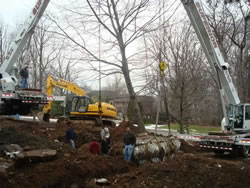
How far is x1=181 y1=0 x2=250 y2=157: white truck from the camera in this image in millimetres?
11750

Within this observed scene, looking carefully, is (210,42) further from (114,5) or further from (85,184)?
(85,184)

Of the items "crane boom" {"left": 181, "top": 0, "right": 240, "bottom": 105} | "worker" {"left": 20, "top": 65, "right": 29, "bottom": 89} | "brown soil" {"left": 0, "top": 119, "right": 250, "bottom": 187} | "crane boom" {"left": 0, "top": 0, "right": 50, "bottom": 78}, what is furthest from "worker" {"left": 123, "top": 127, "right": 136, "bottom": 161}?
"crane boom" {"left": 0, "top": 0, "right": 50, "bottom": 78}

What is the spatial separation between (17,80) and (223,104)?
33.4 ft

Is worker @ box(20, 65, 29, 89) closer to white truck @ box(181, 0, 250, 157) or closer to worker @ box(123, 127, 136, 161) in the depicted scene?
worker @ box(123, 127, 136, 161)

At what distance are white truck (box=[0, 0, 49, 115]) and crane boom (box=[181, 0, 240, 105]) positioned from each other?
7.34 metres

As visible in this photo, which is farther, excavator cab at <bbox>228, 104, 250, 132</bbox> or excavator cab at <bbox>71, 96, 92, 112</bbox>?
excavator cab at <bbox>71, 96, 92, 112</bbox>

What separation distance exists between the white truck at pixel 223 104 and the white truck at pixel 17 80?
7.43 metres

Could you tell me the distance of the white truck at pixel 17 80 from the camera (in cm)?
1236

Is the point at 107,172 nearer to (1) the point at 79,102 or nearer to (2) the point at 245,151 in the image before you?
(2) the point at 245,151

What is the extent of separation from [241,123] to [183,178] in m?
6.52

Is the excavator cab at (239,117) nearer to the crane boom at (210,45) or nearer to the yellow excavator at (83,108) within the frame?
the crane boom at (210,45)

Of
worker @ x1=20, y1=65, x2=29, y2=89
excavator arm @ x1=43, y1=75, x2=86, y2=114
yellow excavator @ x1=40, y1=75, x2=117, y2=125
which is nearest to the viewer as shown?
worker @ x1=20, y1=65, x2=29, y2=89

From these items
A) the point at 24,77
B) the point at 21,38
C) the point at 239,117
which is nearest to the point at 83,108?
the point at 24,77

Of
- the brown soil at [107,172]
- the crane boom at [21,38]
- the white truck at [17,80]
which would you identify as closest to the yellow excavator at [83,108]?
the white truck at [17,80]
